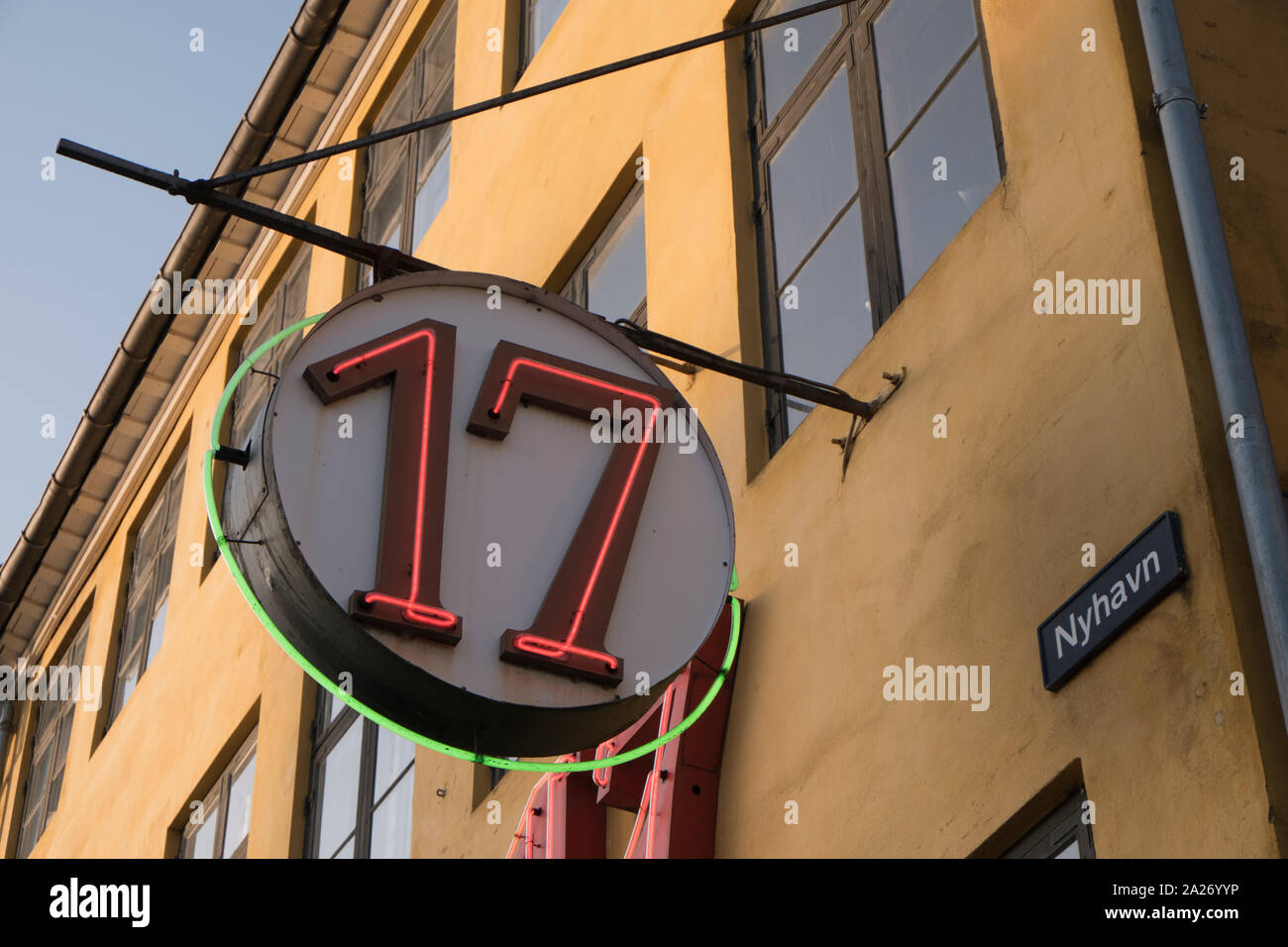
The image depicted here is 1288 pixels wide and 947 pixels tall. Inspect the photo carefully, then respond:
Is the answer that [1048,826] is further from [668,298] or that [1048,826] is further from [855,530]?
[668,298]

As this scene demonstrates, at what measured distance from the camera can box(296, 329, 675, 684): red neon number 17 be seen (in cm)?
Answer: 568

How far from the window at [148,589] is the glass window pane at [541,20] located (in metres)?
7.36

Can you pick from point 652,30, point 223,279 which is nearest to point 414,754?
point 652,30

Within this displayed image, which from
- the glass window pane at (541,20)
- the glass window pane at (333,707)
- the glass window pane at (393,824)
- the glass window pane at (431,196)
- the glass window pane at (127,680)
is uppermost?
the glass window pane at (541,20)

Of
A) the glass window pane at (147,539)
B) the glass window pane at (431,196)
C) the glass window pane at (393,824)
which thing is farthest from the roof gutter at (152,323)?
the glass window pane at (393,824)

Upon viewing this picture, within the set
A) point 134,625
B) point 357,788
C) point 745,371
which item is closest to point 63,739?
point 134,625

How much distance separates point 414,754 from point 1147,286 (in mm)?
6545

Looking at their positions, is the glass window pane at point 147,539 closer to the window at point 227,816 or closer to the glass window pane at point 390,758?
the window at point 227,816

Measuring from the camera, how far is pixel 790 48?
933 centimetres

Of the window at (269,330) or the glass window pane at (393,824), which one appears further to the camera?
the window at (269,330)

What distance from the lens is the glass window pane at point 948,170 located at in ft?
23.6

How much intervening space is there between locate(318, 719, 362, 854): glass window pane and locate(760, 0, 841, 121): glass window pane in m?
5.30

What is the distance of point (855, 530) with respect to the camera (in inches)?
278

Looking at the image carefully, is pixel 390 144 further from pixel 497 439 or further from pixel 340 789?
pixel 497 439
